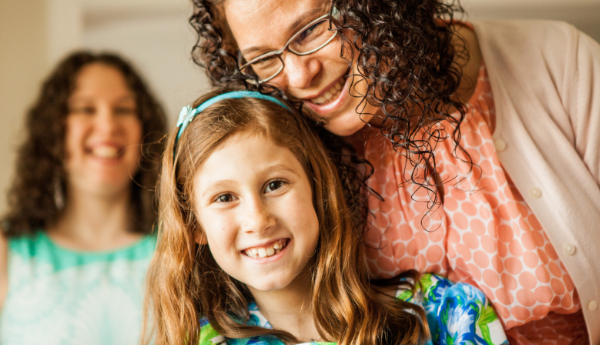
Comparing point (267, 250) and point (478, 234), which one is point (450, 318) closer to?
point (478, 234)

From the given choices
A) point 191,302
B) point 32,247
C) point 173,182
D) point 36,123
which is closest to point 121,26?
point 36,123

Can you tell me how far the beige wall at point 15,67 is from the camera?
8.61ft

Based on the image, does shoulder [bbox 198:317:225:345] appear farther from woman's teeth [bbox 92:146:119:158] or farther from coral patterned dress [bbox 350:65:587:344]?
woman's teeth [bbox 92:146:119:158]

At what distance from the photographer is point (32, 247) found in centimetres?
212

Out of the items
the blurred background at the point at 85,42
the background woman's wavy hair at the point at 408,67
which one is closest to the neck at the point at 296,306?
the background woman's wavy hair at the point at 408,67

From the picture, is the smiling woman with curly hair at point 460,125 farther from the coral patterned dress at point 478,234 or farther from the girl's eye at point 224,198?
the girl's eye at point 224,198

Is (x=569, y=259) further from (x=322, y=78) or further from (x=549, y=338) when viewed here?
(x=322, y=78)

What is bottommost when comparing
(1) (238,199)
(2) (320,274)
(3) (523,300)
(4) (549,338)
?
(4) (549,338)

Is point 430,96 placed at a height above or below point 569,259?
above

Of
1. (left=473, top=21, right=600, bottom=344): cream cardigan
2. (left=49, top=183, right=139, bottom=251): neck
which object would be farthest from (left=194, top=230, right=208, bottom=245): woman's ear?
(left=49, top=183, right=139, bottom=251): neck

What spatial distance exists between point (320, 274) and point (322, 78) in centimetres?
46

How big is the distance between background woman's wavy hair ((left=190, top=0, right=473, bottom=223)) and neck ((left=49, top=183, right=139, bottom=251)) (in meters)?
1.19

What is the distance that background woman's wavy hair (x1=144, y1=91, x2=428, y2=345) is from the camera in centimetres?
120

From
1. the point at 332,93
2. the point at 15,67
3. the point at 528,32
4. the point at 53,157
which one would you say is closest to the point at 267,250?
the point at 332,93
